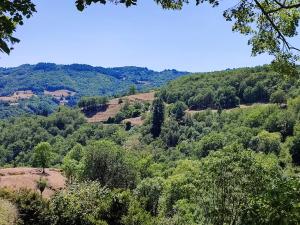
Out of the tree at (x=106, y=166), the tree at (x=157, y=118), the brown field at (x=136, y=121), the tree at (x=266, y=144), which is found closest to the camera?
the tree at (x=106, y=166)

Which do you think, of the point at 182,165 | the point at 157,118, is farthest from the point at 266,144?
the point at 157,118

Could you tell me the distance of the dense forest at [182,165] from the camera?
84.1 ft

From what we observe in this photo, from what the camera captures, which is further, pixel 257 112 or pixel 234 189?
pixel 257 112

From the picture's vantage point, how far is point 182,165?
304 feet

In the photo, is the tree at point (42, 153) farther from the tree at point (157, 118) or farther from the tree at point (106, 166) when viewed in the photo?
the tree at point (157, 118)

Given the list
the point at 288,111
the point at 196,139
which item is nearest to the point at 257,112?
the point at 288,111

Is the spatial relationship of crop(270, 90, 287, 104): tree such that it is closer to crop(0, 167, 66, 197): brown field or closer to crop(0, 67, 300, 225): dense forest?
crop(0, 67, 300, 225): dense forest

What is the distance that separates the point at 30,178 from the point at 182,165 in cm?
3066

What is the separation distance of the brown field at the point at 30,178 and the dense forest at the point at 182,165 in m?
2.27

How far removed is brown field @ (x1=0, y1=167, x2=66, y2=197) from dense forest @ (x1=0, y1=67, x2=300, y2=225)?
2268 mm

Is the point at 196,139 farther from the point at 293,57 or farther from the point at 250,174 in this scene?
the point at 293,57

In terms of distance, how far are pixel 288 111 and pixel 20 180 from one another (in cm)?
9091

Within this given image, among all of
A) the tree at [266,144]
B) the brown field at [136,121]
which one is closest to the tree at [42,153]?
the tree at [266,144]

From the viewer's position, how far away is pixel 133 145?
150 metres
